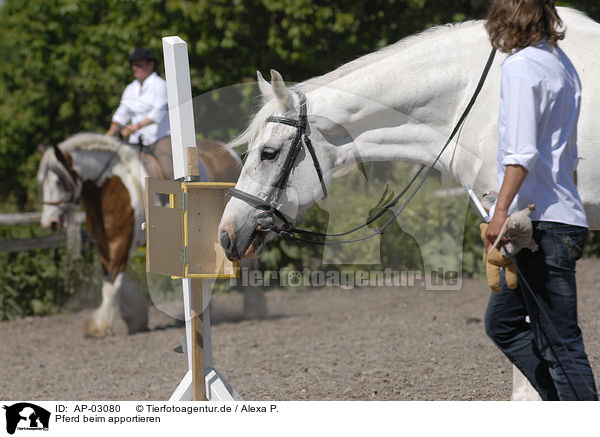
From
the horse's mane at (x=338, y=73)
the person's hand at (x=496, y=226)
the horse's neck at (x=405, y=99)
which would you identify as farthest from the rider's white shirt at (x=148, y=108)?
the person's hand at (x=496, y=226)

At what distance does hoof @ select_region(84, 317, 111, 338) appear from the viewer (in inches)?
322

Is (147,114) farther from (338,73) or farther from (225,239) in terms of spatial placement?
(225,239)

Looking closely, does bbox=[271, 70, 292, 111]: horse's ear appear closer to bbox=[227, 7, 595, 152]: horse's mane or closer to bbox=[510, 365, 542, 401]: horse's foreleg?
bbox=[227, 7, 595, 152]: horse's mane

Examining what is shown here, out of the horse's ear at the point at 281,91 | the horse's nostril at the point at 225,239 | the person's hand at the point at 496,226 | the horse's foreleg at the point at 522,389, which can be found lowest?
the horse's foreleg at the point at 522,389

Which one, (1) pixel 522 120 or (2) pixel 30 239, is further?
(2) pixel 30 239

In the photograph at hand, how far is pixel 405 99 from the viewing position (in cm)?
378

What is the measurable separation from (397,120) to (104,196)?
503cm

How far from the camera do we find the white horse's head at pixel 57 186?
8109 millimetres

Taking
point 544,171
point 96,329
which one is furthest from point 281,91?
point 96,329

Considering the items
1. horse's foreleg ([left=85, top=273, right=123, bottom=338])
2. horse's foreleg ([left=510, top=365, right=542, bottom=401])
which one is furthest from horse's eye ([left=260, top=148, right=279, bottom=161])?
horse's foreleg ([left=85, top=273, right=123, bottom=338])
